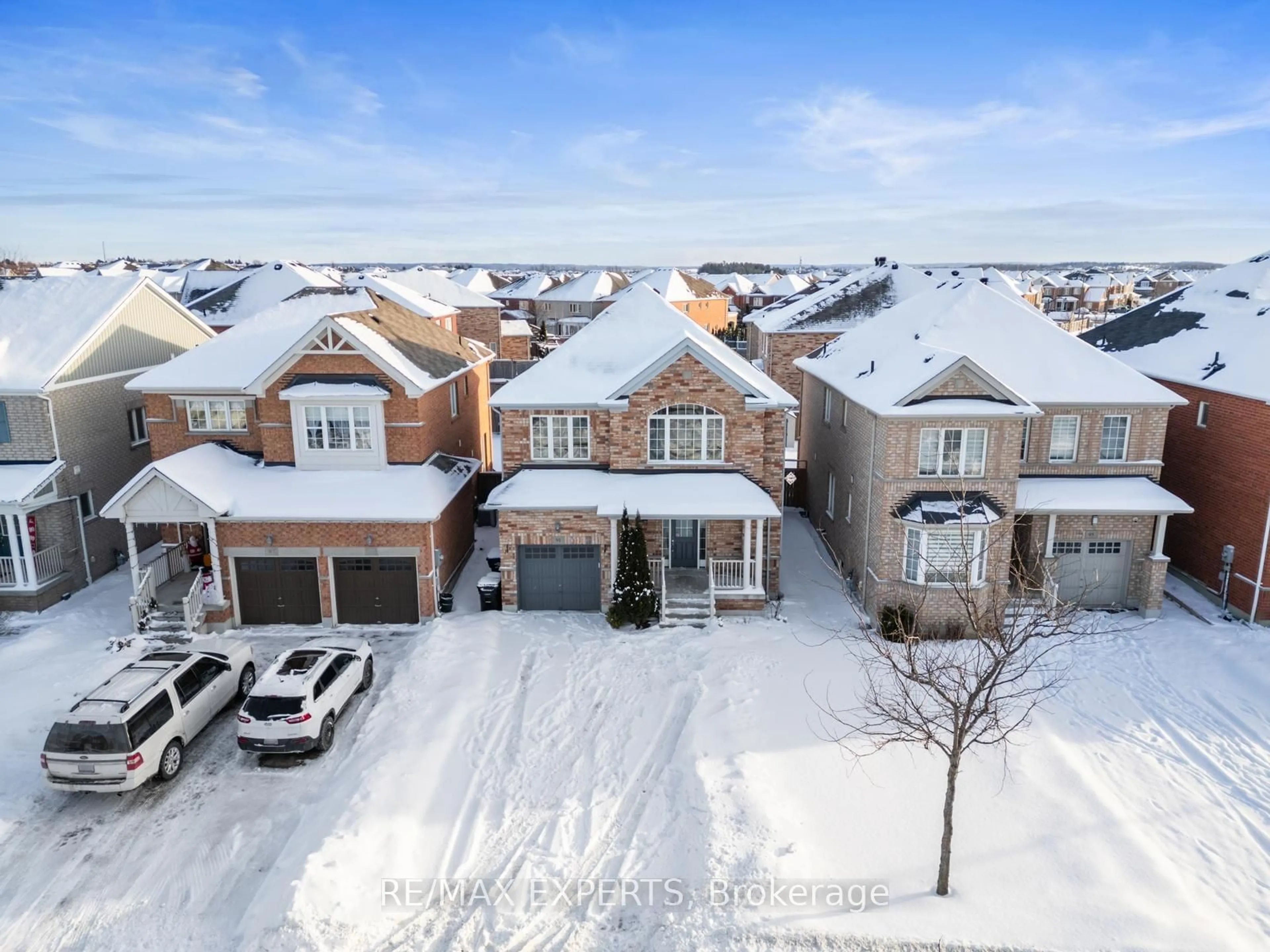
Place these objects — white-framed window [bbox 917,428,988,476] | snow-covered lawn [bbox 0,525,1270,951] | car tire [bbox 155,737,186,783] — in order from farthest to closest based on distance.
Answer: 1. white-framed window [bbox 917,428,988,476]
2. car tire [bbox 155,737,186,783]
3. snow-covered lawn [bbox 0,525,1270,951]

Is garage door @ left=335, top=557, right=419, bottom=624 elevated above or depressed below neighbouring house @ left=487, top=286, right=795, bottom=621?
below

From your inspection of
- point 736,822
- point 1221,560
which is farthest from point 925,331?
point 736,822

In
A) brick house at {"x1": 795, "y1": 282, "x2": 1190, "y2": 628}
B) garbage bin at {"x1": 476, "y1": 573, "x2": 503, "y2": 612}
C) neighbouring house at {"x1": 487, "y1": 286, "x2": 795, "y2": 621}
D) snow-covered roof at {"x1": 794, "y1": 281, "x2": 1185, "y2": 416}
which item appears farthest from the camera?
garbage bin at {"x1": 476, "y1": 573, "x2": 503, "y2": 612}

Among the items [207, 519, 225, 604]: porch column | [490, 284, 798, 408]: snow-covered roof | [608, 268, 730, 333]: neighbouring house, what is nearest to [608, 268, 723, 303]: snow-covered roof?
[608, 268, 730, 333]: neighbouring house

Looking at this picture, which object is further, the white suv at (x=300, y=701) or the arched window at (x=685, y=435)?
the arched window at (x=685, y=435)

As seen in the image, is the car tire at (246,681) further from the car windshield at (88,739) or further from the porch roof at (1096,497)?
the porch roof at (1096,497)

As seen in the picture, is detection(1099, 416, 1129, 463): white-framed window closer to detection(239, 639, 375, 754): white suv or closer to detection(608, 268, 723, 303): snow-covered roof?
detection(239, 639, 375, 754): white suv

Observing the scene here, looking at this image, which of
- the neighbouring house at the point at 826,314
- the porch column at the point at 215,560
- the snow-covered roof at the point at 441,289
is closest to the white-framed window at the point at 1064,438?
the neighbouring house at the point at 826,314
